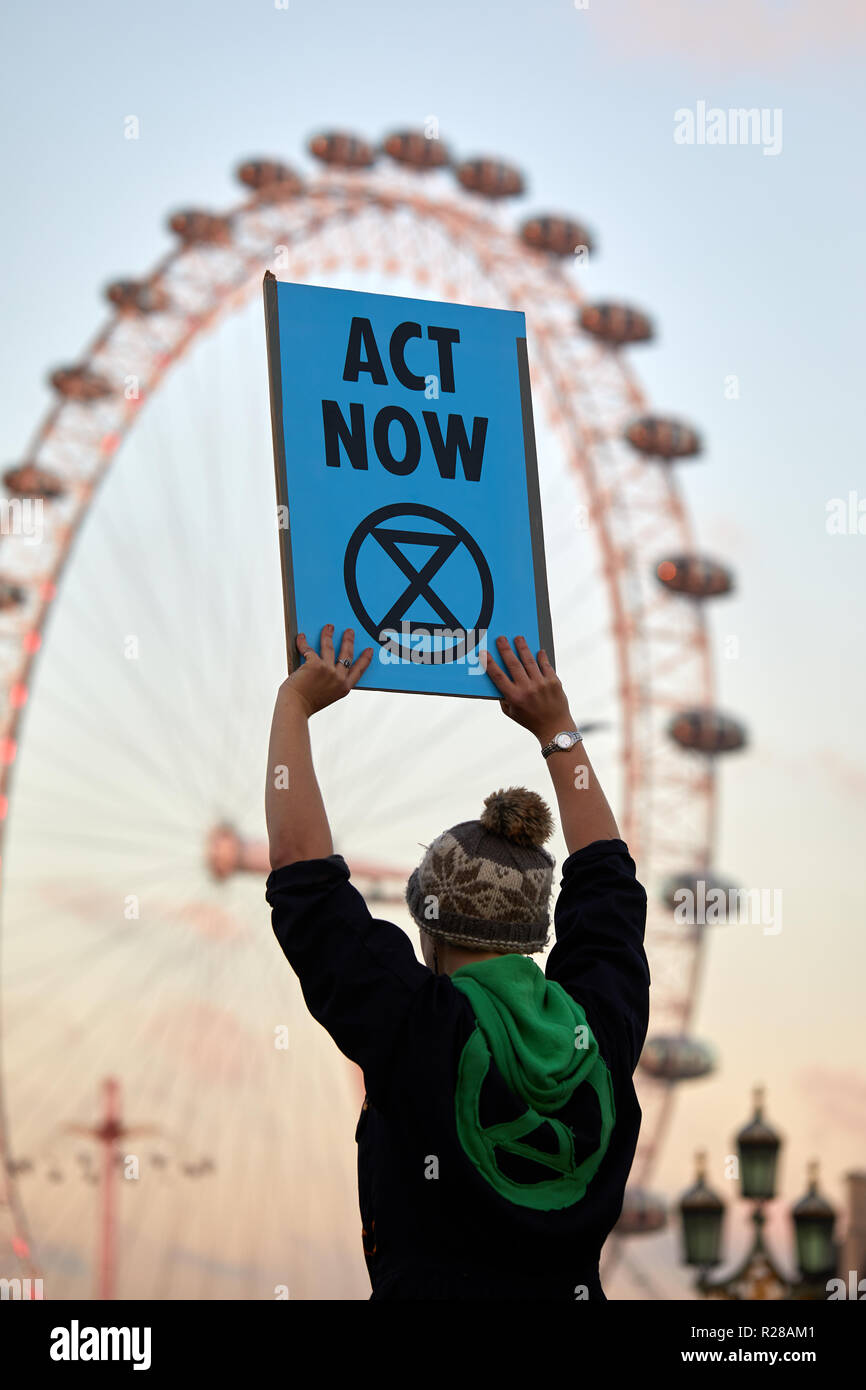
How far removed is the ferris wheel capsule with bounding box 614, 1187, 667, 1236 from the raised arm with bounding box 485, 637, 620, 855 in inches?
787

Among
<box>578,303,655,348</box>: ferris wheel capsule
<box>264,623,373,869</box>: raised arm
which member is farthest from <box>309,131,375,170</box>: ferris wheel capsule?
<box>264,623,373,869</box>: raised arm

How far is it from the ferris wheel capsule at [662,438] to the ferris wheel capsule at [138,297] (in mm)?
5992

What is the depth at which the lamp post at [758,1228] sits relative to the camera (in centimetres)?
1088

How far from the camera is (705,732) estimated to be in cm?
2388

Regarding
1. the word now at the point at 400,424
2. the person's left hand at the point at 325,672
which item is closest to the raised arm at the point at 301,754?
the person's left hand at the point at 325,672

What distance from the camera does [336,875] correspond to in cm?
318

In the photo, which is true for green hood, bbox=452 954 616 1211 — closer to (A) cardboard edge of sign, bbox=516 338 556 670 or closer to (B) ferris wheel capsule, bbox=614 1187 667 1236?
(A) cardboard edge of sign, bbox=516 338 556 670

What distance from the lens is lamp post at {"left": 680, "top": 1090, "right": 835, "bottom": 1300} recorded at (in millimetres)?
10875

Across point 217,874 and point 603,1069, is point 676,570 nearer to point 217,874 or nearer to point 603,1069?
point 217,874

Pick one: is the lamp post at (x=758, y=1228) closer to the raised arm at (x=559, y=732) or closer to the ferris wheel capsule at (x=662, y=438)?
the raised arm at (x=559, y=732)
